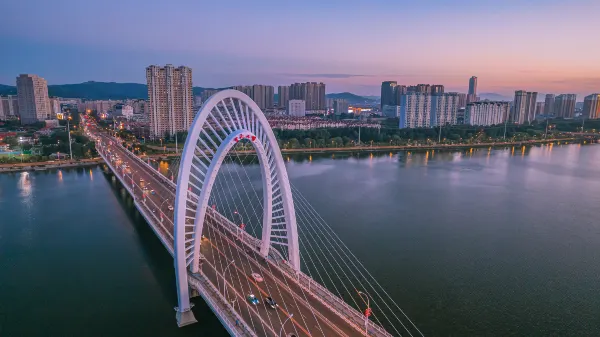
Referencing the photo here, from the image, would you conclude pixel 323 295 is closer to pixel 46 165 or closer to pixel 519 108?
pixel 46 165

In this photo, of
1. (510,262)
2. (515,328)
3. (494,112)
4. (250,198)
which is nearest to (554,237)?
(510,262)

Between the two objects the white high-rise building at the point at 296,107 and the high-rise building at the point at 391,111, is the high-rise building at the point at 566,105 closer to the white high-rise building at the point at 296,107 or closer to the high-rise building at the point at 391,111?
the high-rise building at the point at 391,111

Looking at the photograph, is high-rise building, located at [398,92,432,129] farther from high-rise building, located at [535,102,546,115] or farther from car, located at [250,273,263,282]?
high-rise building, located at [535,102,546,115]

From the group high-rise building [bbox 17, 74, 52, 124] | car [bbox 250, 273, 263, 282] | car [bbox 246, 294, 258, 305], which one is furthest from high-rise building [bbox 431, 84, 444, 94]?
car [bbox 246, 294, 258, 305]

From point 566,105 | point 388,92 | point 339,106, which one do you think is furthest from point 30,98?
point 566,105

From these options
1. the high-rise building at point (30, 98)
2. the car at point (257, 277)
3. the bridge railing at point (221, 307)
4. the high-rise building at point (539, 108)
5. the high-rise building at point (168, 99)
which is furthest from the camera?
the high-rise building at point (539, 108)

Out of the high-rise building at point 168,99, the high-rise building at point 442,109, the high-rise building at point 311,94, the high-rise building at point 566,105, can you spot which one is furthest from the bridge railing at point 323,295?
the high-rise building at point 566,105
